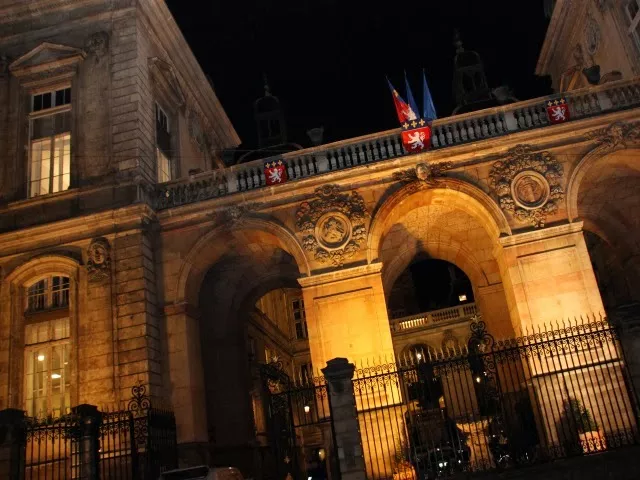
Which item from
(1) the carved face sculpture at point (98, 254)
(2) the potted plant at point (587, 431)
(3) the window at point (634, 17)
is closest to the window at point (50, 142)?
(1) the carved face sculpture at point (98, 254)

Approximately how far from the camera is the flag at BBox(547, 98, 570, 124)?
16.9m

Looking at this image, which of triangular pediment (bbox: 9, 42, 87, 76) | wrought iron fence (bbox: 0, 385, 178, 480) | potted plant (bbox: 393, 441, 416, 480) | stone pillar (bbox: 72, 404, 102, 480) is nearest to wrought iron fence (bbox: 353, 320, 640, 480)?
potted plant (bbox: 393, 441, 416, 480)

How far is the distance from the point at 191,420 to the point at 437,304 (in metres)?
39.8

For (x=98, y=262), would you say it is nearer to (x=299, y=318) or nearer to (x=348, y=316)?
(x=348, y=316)

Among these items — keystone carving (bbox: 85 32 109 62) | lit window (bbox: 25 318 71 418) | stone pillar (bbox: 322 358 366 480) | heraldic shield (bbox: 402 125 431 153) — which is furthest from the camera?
keystone carving (bbox: 85 32 109 62)

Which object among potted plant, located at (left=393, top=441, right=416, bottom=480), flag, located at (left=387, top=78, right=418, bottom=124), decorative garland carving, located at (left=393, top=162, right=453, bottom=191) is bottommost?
potted plant, located at (left=393, top=441, right=416, bottom=480)

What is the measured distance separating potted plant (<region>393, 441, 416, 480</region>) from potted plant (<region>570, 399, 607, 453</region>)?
11.2 feet

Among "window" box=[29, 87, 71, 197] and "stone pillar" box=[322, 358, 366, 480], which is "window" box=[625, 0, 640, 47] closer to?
"stone pillar" box=[322, 358, 366, 480]

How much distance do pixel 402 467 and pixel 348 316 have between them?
4029 mm

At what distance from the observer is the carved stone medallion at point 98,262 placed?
656 inches

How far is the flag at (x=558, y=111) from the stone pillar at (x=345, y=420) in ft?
32.2

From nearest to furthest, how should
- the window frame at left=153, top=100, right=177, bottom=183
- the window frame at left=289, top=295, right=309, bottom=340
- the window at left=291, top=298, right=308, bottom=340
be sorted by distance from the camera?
the window frame at left=153, top=100, right=177, bottom=183, the window frame at left=289, top=295, right=309, bottom=340, the window at left=291, top=298, right=308, bottom=340

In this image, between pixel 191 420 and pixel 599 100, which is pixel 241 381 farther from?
pixel 599 100

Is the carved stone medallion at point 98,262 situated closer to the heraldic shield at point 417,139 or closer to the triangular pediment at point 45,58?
the triangular pediment at point 45,58
